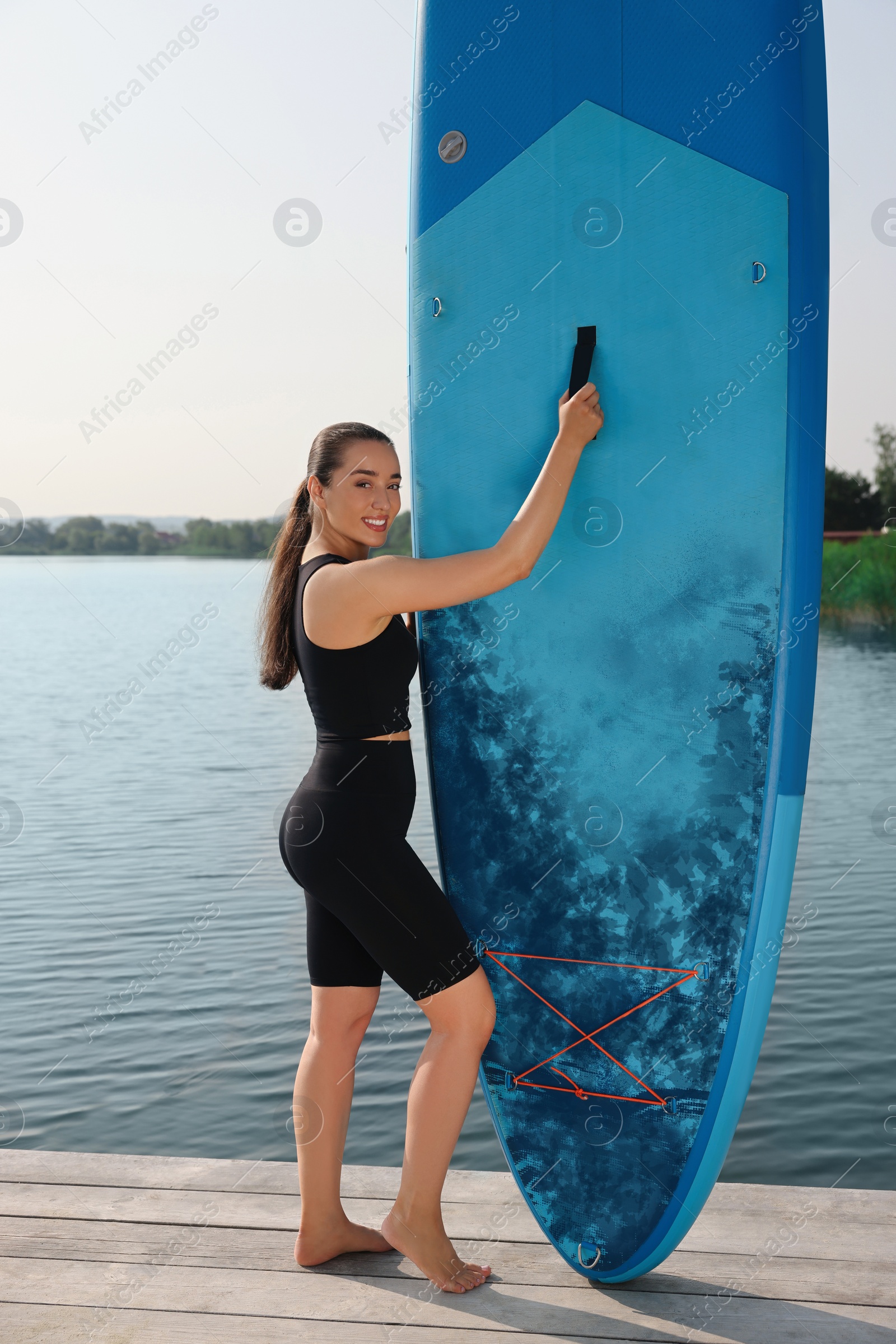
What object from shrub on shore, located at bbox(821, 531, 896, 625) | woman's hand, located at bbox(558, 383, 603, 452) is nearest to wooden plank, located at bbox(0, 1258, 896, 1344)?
woman's hand, located at bbox(558, 383, 603, 452)

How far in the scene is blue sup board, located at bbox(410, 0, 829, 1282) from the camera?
1904 millimetres

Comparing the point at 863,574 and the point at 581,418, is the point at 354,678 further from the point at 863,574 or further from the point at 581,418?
the point at 863,574

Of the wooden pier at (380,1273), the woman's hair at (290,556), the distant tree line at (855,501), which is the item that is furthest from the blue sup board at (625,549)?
the distant tree line at (855,501)

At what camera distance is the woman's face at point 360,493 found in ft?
6.01

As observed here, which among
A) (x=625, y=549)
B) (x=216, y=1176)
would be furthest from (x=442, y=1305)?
(x=625, y=549)

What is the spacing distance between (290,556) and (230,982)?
3347 millimetres

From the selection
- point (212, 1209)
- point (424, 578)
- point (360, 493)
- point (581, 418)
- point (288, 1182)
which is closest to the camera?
point (424, 578)

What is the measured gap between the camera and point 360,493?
183cm

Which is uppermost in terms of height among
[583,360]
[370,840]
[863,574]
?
[863,574]

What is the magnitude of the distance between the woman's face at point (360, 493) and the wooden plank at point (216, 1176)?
130cm

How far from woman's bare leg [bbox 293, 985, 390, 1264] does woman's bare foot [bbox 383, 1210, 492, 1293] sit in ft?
0.47

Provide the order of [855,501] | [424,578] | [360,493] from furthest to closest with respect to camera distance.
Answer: [855,501] < [360,493] < [424,578]

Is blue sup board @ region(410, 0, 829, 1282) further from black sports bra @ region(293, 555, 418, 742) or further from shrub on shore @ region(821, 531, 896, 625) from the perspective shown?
shrub on shore @ region(821, 531, 896, 625)

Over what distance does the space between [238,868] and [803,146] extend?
5359 millimetres
